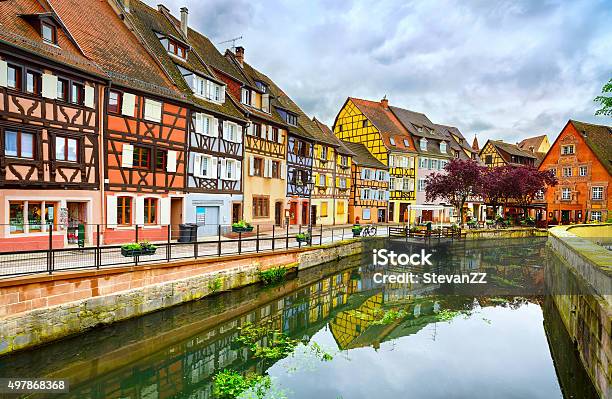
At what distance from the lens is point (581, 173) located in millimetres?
46344

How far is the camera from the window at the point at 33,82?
561 inches

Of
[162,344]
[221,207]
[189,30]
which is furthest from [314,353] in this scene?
[189,30]

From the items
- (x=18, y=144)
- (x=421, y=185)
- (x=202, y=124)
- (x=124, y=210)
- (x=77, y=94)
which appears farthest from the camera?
(x=421, y=185)

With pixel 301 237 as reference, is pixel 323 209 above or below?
above

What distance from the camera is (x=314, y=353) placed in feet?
38.7

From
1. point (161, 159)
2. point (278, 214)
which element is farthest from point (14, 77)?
point (278, 214)

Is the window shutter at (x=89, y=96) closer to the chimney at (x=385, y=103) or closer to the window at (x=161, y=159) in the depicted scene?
the window at (x=161, y=159)

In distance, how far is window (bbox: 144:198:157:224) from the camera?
1934cm

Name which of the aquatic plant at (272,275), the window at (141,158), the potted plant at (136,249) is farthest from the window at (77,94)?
the aquatic plant at (272,275)

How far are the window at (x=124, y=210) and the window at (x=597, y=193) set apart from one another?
49.9 m

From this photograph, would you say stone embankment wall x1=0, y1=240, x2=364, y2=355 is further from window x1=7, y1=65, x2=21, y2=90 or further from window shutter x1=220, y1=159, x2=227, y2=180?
window shutter x1=220, y1=159, x2=227, y2=180

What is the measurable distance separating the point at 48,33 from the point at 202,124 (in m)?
8.49

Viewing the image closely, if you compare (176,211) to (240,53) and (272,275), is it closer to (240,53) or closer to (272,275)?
(272,275)

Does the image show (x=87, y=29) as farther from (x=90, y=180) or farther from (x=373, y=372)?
(x=373, y=372)
